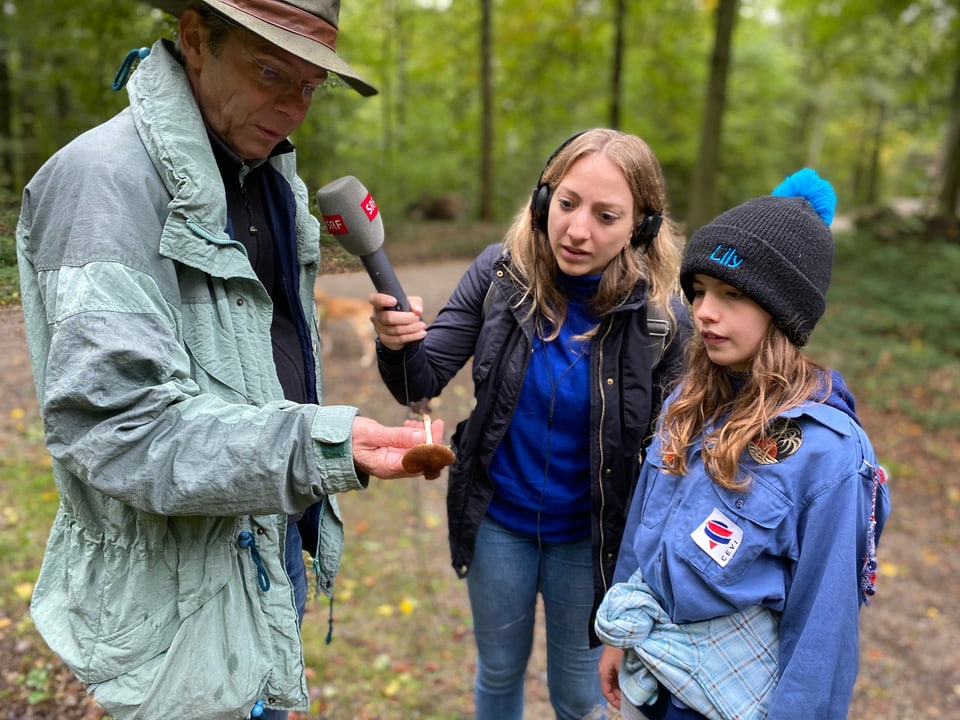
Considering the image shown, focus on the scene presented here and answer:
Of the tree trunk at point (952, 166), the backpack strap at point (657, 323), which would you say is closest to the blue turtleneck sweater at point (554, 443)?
the backpack strap at point (657, 323)

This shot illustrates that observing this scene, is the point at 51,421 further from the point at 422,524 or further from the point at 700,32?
the point at 700,32

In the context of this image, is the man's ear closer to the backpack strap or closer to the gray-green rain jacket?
the gray-green rain jacket

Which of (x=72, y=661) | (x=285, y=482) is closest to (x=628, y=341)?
(x=285, y=482)

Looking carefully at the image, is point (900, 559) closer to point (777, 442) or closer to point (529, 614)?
point (529, 614)

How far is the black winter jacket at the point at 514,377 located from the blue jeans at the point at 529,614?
0.10 metres

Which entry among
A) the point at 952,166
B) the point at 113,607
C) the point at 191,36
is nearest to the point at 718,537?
the point at 113,607

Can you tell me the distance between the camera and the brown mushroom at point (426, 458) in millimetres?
1404

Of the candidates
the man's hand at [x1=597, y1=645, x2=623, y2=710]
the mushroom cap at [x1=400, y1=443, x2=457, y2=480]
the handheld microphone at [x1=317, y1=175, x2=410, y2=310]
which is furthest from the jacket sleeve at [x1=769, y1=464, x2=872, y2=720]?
the handheld microphone at [x1=317, y1=175, x2=410, y2=310]

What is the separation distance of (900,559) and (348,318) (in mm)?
5790

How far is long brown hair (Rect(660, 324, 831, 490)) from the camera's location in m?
1.74

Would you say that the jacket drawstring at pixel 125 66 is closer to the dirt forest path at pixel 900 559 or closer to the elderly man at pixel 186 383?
the elderly man at pixel 186 383

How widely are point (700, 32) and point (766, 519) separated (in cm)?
1798

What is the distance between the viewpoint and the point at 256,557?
1688 millimetres

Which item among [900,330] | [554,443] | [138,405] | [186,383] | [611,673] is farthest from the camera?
[900,330]
